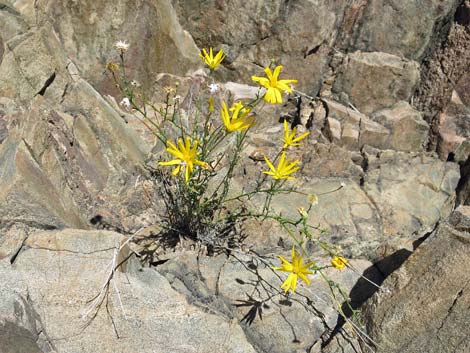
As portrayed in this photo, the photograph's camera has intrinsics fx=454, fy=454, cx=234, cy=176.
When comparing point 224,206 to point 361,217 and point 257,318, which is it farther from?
point 361,217

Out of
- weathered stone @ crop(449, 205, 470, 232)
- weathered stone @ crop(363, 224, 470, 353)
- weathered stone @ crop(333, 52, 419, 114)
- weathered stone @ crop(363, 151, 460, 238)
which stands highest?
weathered stone @ crop(333, 52, 419, 114)

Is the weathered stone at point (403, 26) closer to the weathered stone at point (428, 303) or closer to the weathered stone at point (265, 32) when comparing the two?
the weathered stone at point (265, 32)

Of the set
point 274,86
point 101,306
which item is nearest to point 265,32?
point 274,86

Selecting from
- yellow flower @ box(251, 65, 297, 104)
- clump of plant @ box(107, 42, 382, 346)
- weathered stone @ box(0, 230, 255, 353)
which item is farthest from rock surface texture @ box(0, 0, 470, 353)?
yellow flower @ box(251, 65, 297, 104)

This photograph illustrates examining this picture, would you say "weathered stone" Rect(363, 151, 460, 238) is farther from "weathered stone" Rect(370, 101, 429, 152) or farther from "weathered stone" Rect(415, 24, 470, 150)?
"weathered stone" Rect(415, 24, 470, 150)

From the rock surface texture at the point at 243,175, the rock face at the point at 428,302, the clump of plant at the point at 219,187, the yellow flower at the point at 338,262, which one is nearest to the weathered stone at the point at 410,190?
the rock surface texture at the point at 243,175

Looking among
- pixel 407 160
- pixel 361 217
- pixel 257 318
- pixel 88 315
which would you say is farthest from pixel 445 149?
pixel 88 315

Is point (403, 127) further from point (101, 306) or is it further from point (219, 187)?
point (101, 306)
